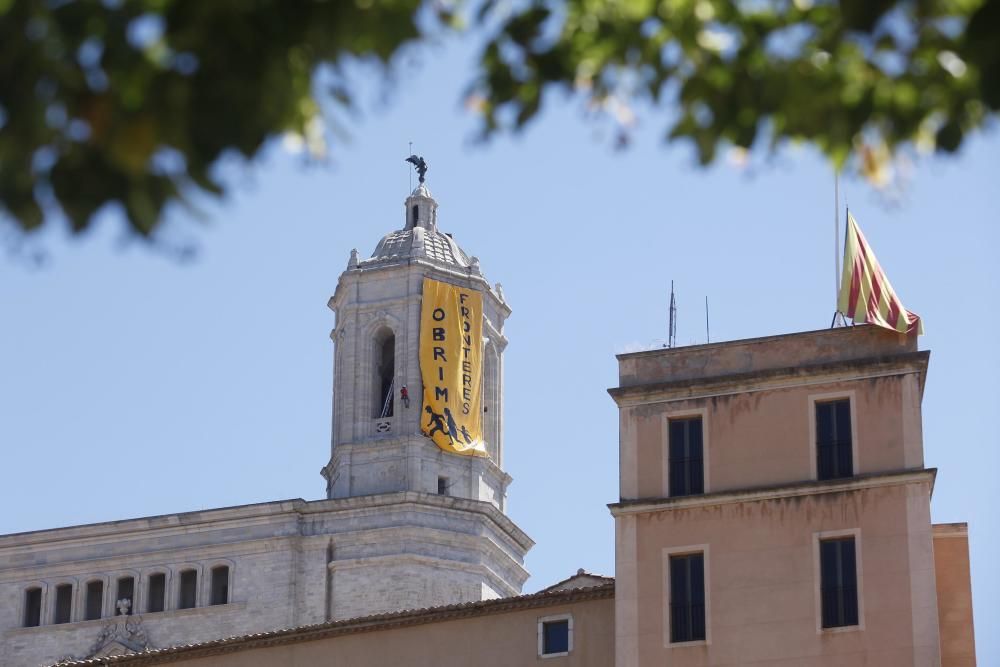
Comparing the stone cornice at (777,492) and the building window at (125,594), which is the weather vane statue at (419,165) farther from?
the stone cornice at (777,492)

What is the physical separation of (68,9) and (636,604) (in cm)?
3172

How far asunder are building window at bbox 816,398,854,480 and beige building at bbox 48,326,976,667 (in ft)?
0.11

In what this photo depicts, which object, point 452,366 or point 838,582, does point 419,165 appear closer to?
point 452,366

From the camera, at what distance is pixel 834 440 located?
40.2 meters

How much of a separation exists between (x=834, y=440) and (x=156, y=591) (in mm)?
36318

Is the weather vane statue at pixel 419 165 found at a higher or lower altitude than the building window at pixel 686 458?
higher

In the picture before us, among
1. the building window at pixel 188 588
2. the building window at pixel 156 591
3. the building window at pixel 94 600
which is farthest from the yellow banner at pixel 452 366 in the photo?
the building window at pixel 94 600

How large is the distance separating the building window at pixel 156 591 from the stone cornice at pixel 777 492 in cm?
3342

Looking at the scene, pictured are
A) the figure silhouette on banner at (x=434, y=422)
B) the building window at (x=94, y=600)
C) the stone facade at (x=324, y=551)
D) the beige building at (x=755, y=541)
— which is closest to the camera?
the beige building at (x=755, y=541)

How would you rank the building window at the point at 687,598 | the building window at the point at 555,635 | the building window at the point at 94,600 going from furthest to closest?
the building window at the point at 94,600 → the building window at the point at 555,635 → the building window at the point at 687,598

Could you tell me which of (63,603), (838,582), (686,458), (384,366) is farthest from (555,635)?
(384,366)

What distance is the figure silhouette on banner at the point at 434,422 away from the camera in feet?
241

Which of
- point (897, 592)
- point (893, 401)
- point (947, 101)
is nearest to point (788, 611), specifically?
point (897, 592)

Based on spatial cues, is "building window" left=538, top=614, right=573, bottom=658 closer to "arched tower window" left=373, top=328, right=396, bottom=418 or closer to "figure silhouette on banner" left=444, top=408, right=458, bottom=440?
"figure silhouette on banner" left=444, top=408, right=458, bottom=440
